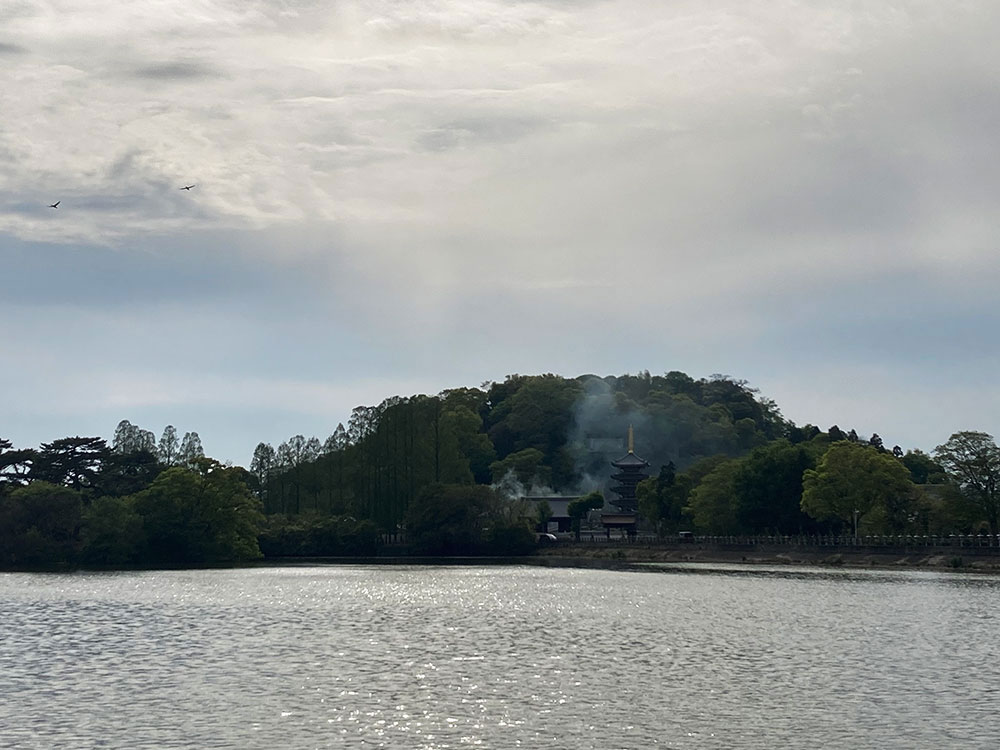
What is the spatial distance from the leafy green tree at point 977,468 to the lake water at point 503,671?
3750cm

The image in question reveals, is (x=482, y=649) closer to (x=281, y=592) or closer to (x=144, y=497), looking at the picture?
(x=281, y=592)

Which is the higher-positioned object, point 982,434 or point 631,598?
point 982,434

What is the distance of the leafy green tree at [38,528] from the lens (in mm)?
121812

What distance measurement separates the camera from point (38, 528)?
401 ft

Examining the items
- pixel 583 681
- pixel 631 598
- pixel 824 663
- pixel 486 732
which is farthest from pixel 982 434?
pixel 486 732

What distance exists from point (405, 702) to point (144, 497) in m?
99.9

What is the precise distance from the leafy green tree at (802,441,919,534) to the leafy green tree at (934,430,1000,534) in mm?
7390

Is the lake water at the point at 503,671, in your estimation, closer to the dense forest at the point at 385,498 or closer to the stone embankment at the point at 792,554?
the stone embankment at the point at 792,554

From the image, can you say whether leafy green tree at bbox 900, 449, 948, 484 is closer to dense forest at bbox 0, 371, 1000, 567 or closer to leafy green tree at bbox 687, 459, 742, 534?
dense forest at bbox 0, 371, 1000, 567

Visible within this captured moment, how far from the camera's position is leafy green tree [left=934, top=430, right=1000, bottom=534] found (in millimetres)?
109625

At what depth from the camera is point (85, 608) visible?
64.4 metres

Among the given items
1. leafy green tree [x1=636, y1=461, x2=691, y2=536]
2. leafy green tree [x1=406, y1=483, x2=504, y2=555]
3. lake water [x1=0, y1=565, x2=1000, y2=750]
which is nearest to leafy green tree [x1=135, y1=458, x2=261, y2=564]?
leafy green tree [x1=406, y1=483, x2=504, y2=555]

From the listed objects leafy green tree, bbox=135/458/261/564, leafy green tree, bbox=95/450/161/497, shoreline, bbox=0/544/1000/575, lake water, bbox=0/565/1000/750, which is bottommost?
lake water, bbox=0/565/1000/750

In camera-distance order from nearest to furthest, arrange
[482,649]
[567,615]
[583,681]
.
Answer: [583,681], [482,649], [567,615]
